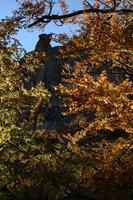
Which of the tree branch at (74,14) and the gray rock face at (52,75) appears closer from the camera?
the tree branch at (74,14)

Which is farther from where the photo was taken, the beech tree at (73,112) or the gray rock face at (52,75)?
the gray rock face at (52,75)

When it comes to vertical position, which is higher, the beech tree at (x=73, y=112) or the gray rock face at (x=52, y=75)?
the gray rock face at (x=52, y=75)

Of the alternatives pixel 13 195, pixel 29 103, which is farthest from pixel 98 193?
pixel 29 103

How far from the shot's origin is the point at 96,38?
17.7 metres

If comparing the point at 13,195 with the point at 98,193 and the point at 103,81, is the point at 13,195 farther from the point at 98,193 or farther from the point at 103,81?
the point at 103,81

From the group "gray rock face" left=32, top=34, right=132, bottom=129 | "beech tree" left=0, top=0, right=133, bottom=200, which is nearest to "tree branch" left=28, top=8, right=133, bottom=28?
"beech tree" left=0, top=0, right=133, bottom=200

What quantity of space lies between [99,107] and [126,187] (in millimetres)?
4282

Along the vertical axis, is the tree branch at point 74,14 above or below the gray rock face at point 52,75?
below

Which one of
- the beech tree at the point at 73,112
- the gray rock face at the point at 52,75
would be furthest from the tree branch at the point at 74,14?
the gray rock face at the point at 52,75

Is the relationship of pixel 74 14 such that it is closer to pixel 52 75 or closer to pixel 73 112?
pixel 73 112

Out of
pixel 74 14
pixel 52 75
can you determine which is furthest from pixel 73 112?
pixel 52 75

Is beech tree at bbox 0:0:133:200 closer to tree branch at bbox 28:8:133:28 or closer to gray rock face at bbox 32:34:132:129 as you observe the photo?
tree branch at bbox 28:8:133:28

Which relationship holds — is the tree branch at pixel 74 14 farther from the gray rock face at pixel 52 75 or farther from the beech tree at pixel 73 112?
the gray rock face at pixel 52 75

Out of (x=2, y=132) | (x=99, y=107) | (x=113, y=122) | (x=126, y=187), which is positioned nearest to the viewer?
(x=2, y=132)
